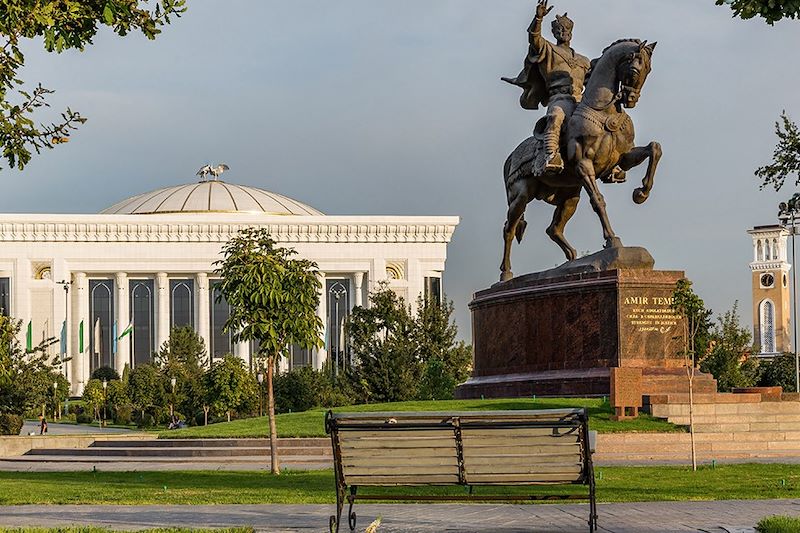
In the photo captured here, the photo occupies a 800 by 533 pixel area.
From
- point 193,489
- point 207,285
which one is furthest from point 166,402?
point 193,489

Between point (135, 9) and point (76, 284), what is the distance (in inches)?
3496

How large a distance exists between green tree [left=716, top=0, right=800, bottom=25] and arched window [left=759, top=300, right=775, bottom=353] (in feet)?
448

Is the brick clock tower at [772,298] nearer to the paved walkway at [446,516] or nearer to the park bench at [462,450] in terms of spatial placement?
the paved walkway at [446,516]

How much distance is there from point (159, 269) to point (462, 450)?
88.8 metres

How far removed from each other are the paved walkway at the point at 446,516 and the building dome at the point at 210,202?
90.4m

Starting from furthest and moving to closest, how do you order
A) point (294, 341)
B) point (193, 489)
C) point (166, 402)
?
point (166, 402) → point (294, 341) → point (193, 489)

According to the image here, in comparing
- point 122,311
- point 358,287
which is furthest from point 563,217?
point 122,311

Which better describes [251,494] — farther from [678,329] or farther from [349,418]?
[678,329]

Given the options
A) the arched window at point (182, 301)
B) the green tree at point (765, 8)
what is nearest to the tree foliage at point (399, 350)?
the green tree at point (765, 8)

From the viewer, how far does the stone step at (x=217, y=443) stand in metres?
25.8

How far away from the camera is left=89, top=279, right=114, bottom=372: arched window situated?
9994cm

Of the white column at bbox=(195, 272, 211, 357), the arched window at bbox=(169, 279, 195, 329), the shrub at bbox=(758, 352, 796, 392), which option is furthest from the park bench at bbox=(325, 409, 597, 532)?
the arched window at bbox=(169, 279, 195, 329)

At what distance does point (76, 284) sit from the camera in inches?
3844

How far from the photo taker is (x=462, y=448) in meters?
10.0
